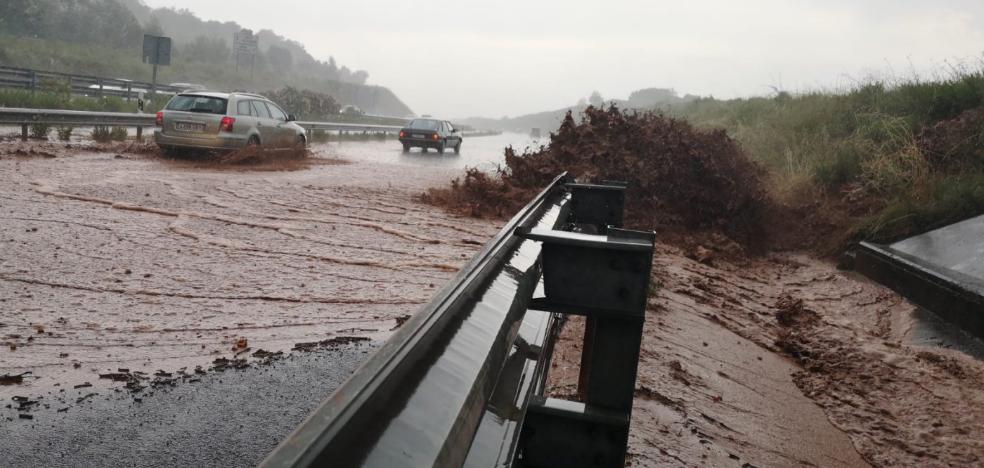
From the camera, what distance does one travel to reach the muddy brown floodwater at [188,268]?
4.97 metres

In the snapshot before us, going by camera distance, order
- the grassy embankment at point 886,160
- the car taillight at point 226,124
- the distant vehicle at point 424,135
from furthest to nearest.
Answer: the distant vehicle at point 424,135 → the car taillight at point 226,124 → the grassy embankment at point 886,160

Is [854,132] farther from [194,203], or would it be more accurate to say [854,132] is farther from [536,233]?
[536,233]

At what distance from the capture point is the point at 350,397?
4.50ft

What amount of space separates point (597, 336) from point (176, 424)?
89.2 inches

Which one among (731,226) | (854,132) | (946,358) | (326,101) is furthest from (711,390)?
(326,101)

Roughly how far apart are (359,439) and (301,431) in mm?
122

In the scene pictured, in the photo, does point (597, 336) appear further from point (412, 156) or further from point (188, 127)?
point (412, 156)

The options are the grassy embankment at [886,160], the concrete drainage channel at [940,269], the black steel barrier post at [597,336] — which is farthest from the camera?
the grassy embankment at [886,160]

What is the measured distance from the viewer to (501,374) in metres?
2.49

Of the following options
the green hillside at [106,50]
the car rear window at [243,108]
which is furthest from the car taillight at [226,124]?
the green hillside at [106,50]

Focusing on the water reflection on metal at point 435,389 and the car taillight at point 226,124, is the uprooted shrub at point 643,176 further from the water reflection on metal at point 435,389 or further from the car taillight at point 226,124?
the water reflection on metal at point 435,389

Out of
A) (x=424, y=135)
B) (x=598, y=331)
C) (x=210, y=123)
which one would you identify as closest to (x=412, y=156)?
(x=424, y=135)

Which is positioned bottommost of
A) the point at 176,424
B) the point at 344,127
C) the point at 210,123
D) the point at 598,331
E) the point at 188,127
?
the point at 176,424

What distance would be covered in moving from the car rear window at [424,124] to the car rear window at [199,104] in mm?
16046
